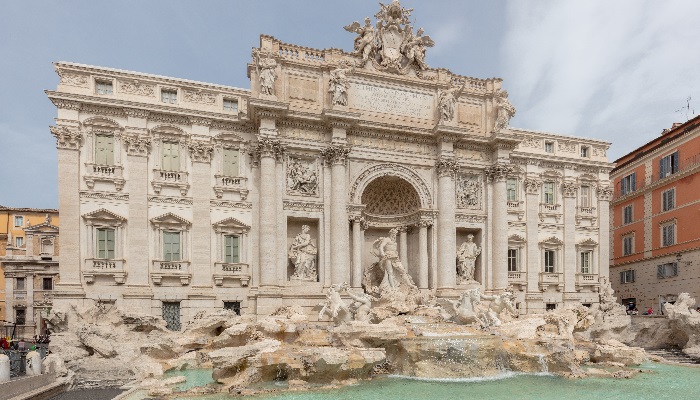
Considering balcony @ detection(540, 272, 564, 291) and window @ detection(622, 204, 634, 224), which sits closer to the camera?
balcony @ detection(540, 272, 564, 291)

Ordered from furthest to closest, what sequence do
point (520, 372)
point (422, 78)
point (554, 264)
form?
point (554, 264) → point (422, 78) → point (520, 372)

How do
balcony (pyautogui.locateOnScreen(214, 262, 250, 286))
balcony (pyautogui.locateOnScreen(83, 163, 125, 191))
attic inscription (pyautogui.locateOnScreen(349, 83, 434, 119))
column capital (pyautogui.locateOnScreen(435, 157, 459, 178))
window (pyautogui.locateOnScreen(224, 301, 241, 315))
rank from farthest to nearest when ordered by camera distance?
column capital (pyautogui.locateOnScreen(435, 157, 459, 178))
attic inscription (pyautogui.locateOnScreen(349, 83, 434, 119))
window (pyautogui.locateOnScreen(224, 301, 241, 315))
balcony (pyautogui.locateOnScreen(214, 262, 250, 286))
balcony (pyautogui.locateOnScreen(83, 163, 125, 191))

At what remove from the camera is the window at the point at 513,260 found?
2692cm

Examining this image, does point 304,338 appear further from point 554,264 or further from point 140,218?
point 554,264

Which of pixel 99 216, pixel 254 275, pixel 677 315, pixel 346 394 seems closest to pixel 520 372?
pixel 346 394

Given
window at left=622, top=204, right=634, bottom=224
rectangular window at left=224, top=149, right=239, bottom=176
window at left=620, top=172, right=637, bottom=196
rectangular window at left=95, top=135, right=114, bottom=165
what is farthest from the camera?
window at left=622, top=204, right=634, bottom=224

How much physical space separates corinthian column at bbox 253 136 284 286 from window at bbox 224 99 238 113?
279 centimetres

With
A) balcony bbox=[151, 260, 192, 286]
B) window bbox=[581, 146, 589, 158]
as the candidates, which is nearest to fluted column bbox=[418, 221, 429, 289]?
balcony bbox=[151, 260, 192, 286]

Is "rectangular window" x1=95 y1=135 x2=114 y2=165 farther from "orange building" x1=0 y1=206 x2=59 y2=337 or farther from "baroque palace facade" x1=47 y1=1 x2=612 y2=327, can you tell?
"orange building" x1=0 y1=206 x2=59 y2=337

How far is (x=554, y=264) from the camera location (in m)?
27.9

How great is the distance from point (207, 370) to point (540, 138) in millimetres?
24219

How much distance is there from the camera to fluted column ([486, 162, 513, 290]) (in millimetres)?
25000

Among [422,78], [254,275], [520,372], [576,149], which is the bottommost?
[520,372]

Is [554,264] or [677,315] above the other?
[554,264]
